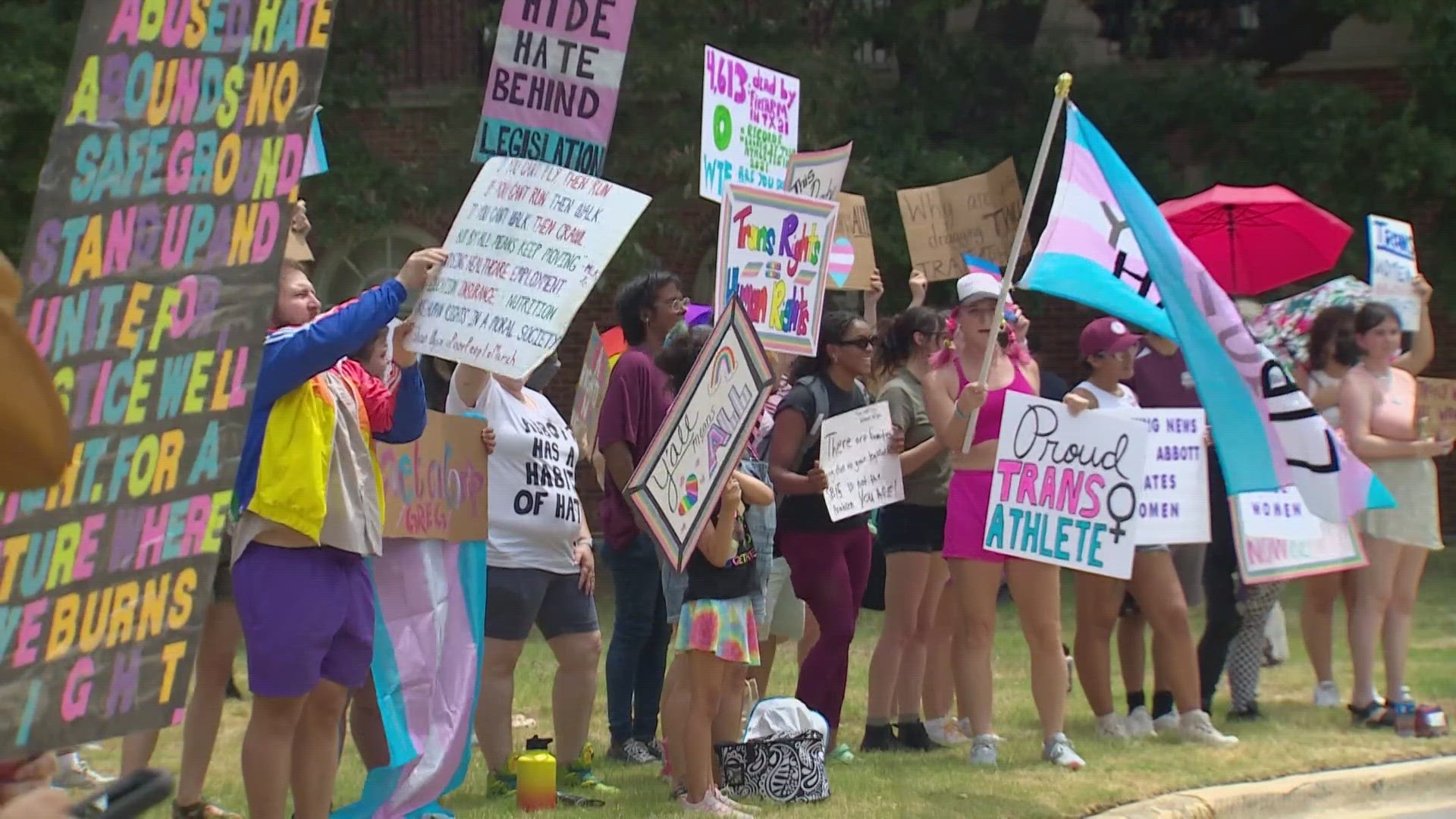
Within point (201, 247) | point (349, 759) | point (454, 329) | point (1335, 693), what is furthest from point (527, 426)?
point (1335, 693)

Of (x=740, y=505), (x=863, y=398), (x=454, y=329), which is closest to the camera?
(x=454, y=329)

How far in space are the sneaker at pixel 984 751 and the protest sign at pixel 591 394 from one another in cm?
203

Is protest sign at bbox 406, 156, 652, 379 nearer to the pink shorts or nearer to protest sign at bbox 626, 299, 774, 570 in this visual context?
protest sign at bbox 626, 299, 774, 570

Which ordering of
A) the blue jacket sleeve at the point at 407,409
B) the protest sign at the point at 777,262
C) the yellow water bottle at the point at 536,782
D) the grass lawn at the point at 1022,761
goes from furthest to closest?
the protest sign at the point at 777,262 → the grass lawn at the point at 1022,761 → the yellow water bottle at the point at 536,782 → the blue jacket sleeve at the point at 407,409

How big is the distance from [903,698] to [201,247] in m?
5.12

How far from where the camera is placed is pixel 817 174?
7.84 meters

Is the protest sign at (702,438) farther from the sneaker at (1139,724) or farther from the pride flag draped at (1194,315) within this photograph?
the sneaker at (1139,724)

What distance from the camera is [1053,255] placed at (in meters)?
6.69

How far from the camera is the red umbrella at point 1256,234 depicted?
9922mm

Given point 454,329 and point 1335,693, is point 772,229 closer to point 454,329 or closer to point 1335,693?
point 454,329

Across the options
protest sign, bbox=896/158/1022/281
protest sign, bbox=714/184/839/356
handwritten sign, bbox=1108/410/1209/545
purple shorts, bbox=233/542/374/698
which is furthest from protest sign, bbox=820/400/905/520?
protest sign, bbox=896/158/1022/281

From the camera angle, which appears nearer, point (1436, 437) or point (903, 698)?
point (903, 698)

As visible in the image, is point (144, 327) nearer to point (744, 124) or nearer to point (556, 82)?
point (556, 82)

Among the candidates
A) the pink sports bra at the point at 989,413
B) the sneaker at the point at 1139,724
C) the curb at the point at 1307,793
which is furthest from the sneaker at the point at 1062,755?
the pink sports bra at the point at 989,413
